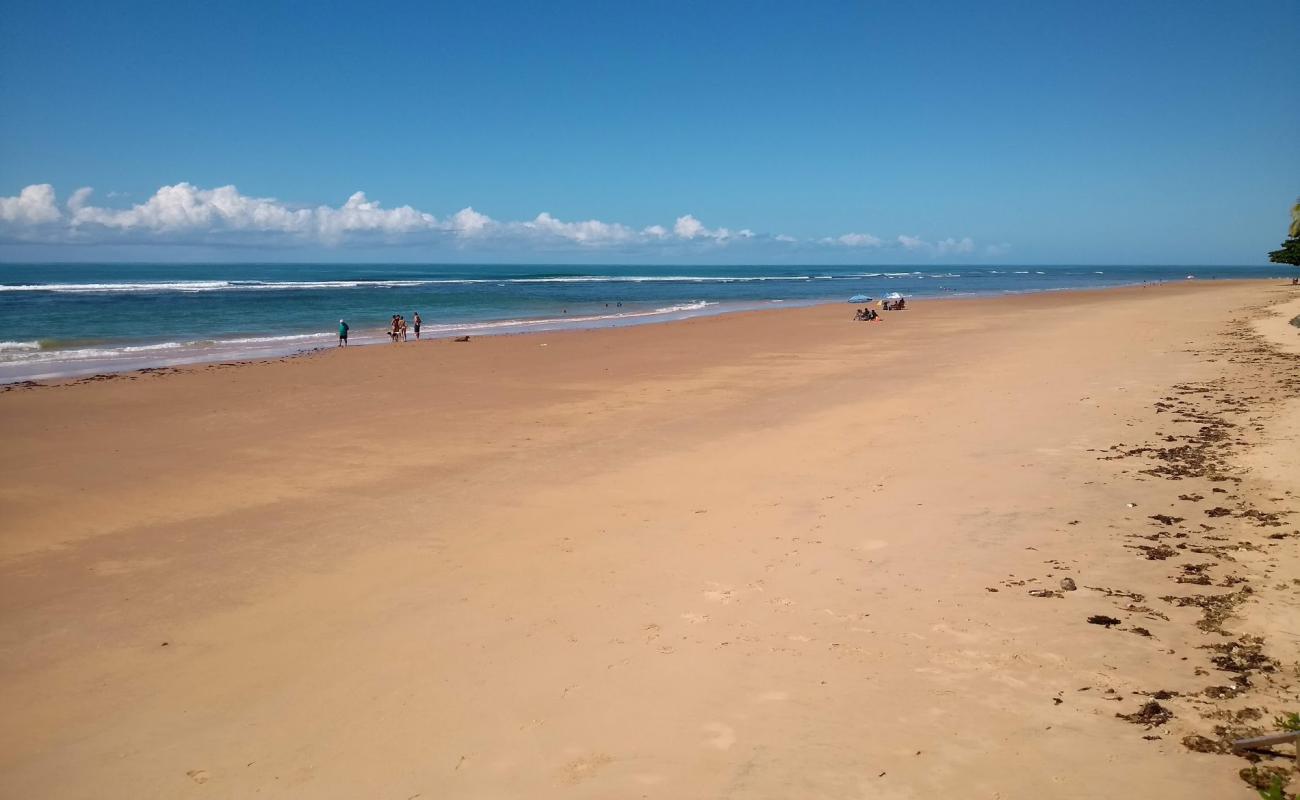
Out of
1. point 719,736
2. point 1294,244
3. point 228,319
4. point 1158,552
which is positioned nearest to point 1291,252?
point 1294,244

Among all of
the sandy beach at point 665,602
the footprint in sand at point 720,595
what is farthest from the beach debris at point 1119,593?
the footprint in sand at point 720,595

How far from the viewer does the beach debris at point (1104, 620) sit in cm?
598

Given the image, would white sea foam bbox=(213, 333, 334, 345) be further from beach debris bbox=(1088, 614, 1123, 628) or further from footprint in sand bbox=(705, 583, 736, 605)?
beach debris bbox=(1088, 614, 1123, 628)

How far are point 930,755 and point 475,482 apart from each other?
25.6 ft

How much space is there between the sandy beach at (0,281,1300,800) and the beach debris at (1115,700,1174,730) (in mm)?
21

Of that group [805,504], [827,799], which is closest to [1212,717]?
[827,799]

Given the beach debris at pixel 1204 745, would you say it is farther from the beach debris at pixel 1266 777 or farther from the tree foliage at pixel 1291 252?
the tree foliage at pixel 1291 252

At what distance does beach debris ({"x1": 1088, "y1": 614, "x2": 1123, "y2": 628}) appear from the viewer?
235 inches

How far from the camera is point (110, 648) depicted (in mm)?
6453

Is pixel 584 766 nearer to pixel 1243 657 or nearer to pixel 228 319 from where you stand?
pixel 1243 657

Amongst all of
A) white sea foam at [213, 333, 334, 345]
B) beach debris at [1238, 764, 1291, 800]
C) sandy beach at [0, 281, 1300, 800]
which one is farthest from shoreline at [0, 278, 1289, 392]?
beach debris at [1238, 764, 1291, 800]

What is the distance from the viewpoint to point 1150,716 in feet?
15.6

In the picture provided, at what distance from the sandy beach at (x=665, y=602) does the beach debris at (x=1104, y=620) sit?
0.05 metres

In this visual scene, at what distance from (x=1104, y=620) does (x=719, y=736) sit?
3.35m
